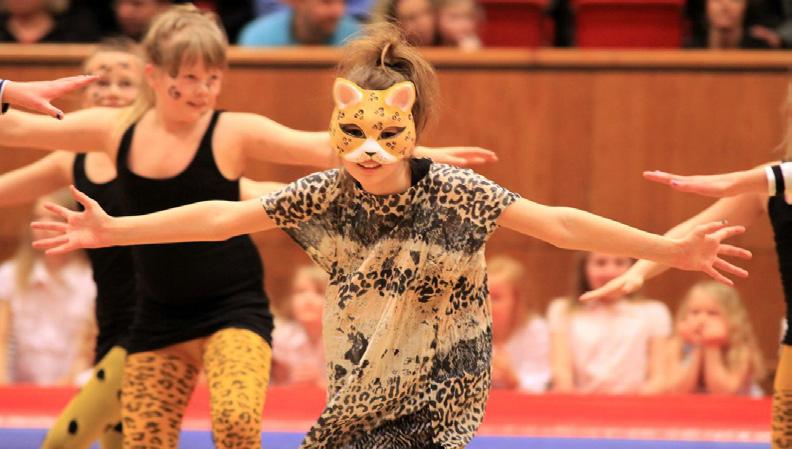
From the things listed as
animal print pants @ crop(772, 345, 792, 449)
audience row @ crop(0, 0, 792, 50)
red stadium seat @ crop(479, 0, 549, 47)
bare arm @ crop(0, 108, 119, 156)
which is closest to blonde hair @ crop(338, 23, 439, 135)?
bare arm @ crop(0, 108, 119, 156)

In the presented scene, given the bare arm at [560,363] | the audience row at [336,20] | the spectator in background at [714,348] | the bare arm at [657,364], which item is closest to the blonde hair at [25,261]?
the audience row at [336,20]

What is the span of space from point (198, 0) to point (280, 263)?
1.46 meters

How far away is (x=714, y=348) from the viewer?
17.3 feet

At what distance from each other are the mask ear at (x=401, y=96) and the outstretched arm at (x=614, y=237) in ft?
1.12

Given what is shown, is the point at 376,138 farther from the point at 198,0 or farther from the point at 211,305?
the point at 198,0

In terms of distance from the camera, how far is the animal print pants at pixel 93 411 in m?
4.06

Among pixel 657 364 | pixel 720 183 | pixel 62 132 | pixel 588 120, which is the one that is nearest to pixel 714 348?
pixel 657 364

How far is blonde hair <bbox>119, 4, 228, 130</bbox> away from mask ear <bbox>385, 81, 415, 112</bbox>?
0.82 metres

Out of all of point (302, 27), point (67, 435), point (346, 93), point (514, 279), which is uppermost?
point (302, 27)

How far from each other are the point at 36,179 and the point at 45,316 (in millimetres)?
1498

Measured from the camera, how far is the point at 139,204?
3.84m

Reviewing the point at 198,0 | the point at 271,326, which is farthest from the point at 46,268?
the point at 271,326

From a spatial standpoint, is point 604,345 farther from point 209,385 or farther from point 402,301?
point 402,301

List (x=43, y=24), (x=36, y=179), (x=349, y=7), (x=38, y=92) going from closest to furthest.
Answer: (x=38, y=92) < (x=36, y=179) < (x=43, y=24) < (x=349, y=7)
